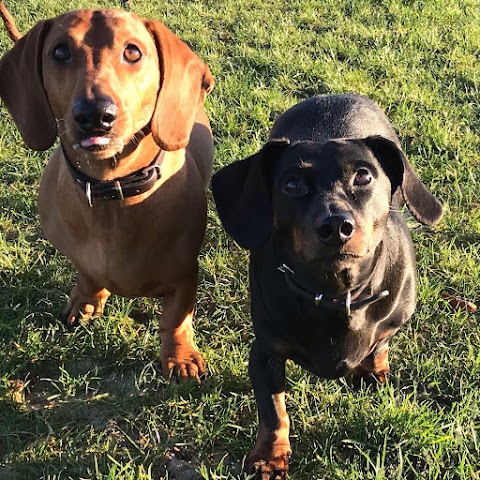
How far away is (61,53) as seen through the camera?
2.51m

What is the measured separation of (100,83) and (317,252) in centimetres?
99

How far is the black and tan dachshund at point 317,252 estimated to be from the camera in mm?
2199

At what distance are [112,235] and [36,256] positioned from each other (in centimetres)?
111

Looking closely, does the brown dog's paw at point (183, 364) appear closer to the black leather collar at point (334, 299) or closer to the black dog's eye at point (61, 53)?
the black leather collar at point (334, 299)

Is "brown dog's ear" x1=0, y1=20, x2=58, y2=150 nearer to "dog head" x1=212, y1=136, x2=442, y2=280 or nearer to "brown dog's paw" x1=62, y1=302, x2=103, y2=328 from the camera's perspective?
"dog head" x1=212, y1=136, x2=442, y2=280

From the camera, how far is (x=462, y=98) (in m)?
4.99

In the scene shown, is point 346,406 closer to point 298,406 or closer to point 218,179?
point 298,406

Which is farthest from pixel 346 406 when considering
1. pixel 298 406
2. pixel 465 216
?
pixel 465 216

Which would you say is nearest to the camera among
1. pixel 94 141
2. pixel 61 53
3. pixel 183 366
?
pixel 94 141

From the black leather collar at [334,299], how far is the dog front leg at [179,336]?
2.52ft

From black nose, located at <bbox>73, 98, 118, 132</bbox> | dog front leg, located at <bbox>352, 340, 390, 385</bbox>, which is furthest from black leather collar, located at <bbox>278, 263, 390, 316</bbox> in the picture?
black nose, located at <bbox>73, 98, 118, 132</bbox>

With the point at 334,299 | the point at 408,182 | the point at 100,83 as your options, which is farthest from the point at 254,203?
the point at 100,83

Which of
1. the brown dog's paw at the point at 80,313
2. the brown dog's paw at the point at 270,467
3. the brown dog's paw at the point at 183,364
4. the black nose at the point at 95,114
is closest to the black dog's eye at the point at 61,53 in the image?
the black nose at the point at 95,114

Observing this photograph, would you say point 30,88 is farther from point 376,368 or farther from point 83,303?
point 376,368
